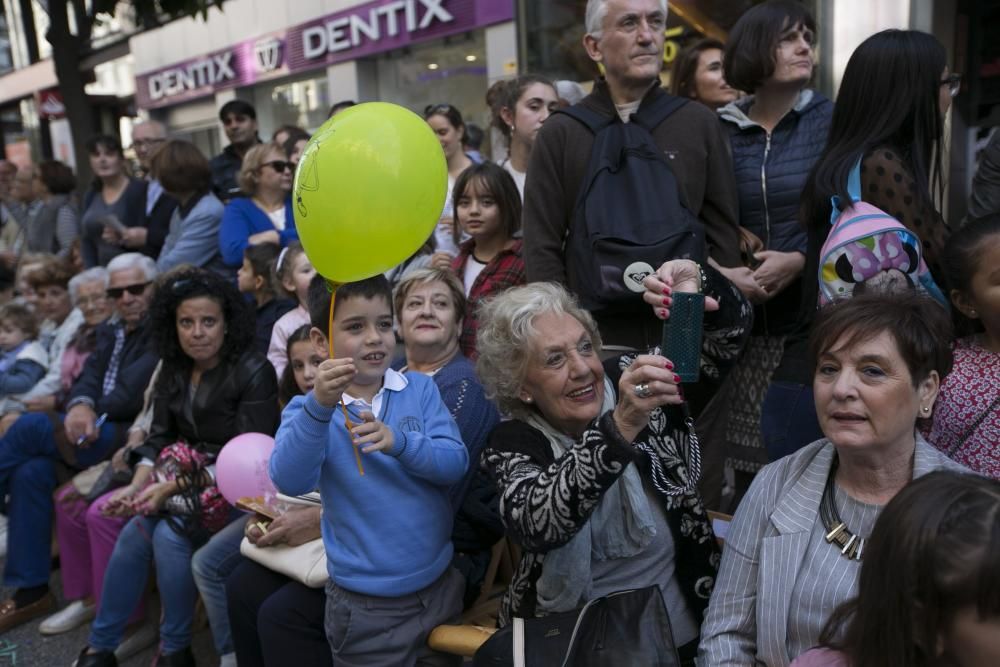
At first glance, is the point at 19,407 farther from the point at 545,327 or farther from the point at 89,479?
the point at 545,327

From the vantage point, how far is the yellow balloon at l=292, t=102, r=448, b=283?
2.14 metres

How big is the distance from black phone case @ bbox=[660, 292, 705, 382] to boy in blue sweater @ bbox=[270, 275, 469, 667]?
792 millimetres

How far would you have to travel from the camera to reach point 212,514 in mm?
3482

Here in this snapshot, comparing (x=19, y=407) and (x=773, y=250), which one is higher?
(x=773, y=250)

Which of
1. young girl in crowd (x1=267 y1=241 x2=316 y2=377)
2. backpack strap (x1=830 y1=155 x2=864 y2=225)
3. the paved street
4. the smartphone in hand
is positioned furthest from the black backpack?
the smartphone in hand

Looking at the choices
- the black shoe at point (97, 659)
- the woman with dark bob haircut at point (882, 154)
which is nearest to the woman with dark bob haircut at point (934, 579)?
the woman with dark bob haircut at point (882, 154)

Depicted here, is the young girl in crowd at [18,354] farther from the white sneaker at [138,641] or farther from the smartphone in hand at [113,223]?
the white sneaker at [138,641]

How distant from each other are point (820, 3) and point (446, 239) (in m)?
2.81

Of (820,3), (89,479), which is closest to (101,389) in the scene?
(89,479)

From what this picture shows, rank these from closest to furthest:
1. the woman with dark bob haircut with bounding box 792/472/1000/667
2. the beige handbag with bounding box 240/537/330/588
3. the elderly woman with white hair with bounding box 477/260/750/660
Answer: the woman with dark bob haircut with bounding box 792/472/1000/667 < the elderly woman with white hair with bounding box 477/260/750/660 < the beige handbag with bounding box 240/537/330/588

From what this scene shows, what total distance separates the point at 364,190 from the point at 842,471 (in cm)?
128

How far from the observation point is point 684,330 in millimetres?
1918

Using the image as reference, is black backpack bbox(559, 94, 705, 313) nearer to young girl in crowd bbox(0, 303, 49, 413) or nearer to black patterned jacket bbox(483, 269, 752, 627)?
black patterned jacket bbox(483, 269, 752, 627)

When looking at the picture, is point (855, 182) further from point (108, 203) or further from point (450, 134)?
point (108, 203)
